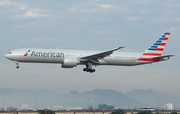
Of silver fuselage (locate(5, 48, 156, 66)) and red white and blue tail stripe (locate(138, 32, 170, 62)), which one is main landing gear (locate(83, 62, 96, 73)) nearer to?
silver fuselage (locate(5, 48, 156, 66))

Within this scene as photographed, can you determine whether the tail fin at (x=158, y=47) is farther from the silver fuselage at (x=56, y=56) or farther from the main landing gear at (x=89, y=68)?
the main landing gear at (x=89, y=68)

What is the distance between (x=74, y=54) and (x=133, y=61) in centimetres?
1292

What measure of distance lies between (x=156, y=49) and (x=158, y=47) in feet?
2.90

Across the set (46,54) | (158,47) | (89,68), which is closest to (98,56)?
(89,68)

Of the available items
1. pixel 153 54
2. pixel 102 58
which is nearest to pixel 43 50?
pixel 102 58

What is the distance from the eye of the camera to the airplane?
58469mm

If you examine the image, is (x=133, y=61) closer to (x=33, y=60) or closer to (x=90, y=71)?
(x=90, y=71)

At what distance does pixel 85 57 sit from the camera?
5991cm

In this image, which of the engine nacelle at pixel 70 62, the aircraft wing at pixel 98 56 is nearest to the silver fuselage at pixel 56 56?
the engine nacelle at pixel 70 62

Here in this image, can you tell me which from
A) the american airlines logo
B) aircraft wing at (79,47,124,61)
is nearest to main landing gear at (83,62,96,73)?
aircraft wing at (79,47,124,61)

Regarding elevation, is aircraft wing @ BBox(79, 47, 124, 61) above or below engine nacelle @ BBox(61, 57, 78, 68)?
above

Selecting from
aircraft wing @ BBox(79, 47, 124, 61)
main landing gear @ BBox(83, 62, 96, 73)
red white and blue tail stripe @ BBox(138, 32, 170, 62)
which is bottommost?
main landing gear @ BBox(83, 62, 96, 73)

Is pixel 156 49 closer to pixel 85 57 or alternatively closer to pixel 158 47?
pixel 158 47

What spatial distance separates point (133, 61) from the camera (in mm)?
64312
